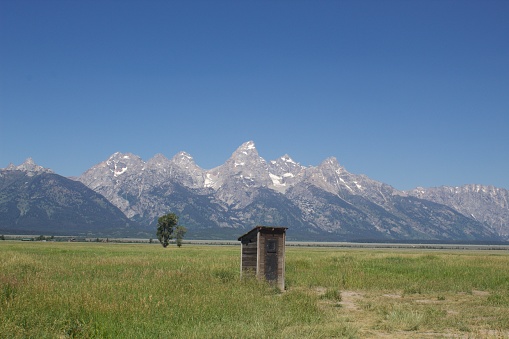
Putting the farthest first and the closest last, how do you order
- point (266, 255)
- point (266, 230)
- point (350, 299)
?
point (266, 230) → point (266, 255) → point (350, 299)

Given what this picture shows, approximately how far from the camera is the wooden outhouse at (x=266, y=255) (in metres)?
28.6

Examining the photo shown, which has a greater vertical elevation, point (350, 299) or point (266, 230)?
point (266, 230)

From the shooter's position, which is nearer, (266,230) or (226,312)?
(226,312)

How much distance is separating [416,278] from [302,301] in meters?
17.0

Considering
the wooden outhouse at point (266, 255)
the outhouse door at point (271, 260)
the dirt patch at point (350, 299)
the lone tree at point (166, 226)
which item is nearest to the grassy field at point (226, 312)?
the dirt patch at point (350, 299)

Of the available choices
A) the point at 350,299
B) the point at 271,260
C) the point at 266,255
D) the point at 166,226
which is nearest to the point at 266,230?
the point at 266,255

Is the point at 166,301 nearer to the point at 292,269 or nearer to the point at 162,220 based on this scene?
the point at 292,269

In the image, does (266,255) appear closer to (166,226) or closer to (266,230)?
(266,230)

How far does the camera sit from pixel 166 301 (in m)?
19.3

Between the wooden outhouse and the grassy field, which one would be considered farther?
the wooden outhouse

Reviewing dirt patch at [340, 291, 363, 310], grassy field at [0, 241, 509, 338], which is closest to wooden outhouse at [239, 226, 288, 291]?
grassy field at [0, 241, 509, 338]

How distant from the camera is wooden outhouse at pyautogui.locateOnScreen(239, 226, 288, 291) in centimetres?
2859

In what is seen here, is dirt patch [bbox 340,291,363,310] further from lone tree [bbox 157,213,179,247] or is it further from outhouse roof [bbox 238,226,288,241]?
lone tree [bbox 157,213,179,247]

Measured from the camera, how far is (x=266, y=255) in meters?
28.9
